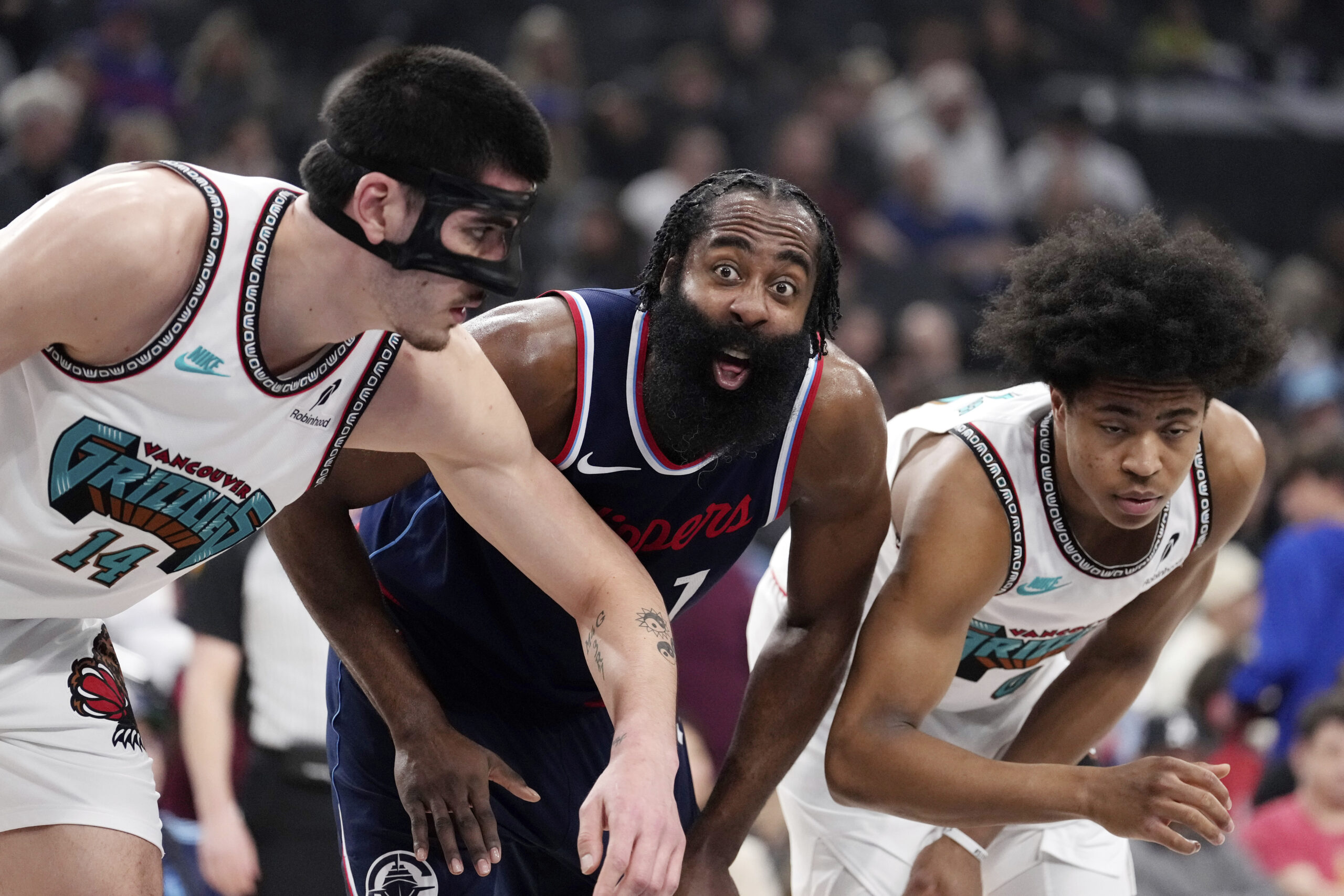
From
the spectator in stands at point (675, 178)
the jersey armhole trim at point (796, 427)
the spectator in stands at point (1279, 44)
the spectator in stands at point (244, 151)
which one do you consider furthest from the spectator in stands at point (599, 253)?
the spectator in stands at point (1279, 44)

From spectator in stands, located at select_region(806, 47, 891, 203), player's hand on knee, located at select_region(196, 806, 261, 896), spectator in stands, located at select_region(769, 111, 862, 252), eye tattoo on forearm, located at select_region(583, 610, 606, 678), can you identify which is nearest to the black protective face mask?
eye tattoo on forearm, located at select_region(583, 610, 606, 678)

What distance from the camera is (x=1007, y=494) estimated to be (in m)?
3.76

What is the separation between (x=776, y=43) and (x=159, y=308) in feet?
36.5

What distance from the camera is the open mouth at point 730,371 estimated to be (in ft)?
11.2

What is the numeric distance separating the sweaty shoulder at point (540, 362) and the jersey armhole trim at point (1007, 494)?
1030 millimetres

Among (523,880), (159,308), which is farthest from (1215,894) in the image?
(159,308)

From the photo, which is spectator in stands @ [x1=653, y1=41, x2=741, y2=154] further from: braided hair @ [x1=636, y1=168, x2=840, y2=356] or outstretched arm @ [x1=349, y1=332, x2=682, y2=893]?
outstretched arm @ [x1=349, y1=332, x2=682, y2=893]

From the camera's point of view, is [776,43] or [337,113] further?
[776,43]

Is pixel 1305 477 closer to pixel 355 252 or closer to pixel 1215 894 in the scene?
pixel 1215 894

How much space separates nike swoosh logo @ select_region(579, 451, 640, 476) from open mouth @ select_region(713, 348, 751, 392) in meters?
0.30

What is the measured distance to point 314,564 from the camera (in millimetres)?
3678

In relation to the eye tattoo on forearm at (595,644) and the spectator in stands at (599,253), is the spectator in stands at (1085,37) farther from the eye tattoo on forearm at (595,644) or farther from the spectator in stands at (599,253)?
the eye tattoo on forearm at (595,644)

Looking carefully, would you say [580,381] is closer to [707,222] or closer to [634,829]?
[707,222]

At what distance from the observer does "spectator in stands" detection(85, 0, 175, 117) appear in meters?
10.8
